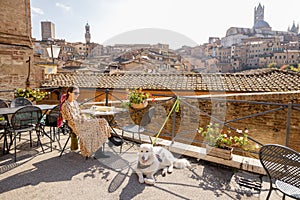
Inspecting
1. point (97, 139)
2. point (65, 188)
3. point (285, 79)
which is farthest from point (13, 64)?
point (285, 79)

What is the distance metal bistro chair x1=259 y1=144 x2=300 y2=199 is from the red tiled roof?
26.6 feet

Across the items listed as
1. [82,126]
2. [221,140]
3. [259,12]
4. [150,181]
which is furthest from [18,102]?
[259,12]

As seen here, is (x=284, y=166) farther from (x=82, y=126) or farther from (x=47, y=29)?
(x=47, y=29)

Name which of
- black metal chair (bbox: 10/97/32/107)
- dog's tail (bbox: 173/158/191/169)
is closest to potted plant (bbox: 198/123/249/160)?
dog's tail (bbox: 173/158/191/169)

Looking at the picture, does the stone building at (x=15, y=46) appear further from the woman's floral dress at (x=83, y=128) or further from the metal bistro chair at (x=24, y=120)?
the woman's floral dress at (x=83, y=128)

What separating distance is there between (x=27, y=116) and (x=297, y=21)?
134891 mm


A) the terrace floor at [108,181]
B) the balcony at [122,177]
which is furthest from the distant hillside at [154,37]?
the terrace floor at [108,181]

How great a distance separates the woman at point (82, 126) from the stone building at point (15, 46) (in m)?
3.90

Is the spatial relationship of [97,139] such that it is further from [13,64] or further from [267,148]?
[13,64]

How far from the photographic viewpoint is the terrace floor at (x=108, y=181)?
2451mm

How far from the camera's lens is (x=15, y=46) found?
6.12 meters

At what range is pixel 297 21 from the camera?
106 m

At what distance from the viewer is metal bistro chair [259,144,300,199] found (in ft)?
5.95

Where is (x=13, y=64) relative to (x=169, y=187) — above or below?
above
